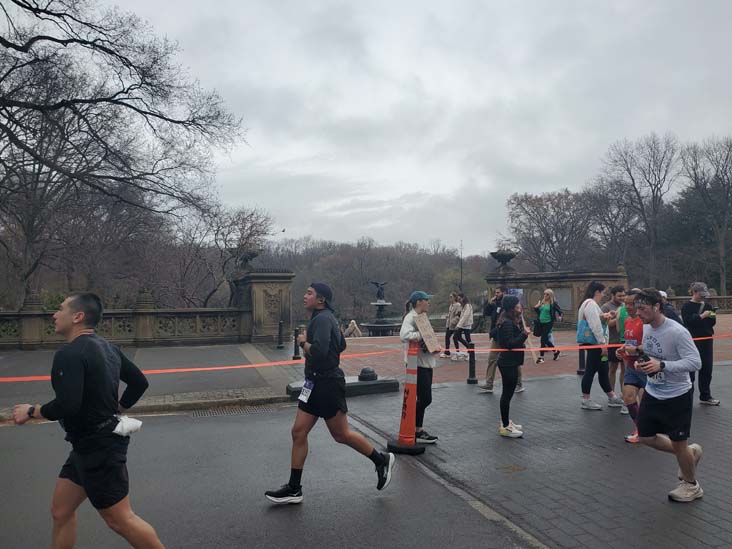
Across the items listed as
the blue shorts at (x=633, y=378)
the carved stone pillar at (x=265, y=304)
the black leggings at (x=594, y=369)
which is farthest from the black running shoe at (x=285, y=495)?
the carved stone pillar at (x=265, y=304)

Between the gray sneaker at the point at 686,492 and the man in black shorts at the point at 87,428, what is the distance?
3986 mm

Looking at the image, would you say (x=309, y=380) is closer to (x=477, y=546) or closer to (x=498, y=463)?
(x=477, y=546)

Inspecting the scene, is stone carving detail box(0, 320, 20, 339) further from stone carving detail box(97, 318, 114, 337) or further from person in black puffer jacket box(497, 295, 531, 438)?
person in black puffer jacket box(497, 295, 531, 438)

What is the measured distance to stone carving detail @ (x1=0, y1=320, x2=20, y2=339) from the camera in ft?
57.3

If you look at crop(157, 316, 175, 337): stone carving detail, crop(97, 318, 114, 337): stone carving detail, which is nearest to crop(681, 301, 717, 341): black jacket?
crop(157, 316, 175, 337): stone carving detail

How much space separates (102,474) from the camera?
332cm

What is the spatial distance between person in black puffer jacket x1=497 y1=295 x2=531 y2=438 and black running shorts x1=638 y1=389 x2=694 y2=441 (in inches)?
74.5

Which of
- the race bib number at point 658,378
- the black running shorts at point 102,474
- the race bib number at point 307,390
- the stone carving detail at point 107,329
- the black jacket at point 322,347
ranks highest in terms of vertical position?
the black jacket at point 322,347

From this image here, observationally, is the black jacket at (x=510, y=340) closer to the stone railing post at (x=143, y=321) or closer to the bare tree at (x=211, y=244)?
the stone railing post at (x=143, y=321)

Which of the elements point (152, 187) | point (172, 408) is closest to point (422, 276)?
point (152, 187)

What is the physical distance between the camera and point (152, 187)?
20734 mm

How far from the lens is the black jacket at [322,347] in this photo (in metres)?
4.91

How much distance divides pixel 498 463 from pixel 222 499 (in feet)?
8.97

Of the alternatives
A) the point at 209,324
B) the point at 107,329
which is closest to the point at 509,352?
the point at 209,324
